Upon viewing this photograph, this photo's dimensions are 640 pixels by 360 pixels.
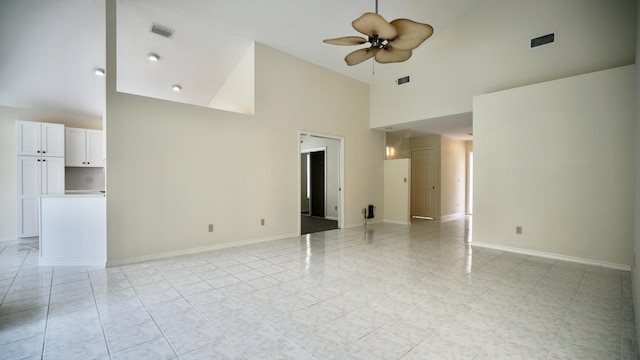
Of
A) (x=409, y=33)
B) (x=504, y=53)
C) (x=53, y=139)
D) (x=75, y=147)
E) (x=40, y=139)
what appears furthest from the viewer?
(x=75, y=147)

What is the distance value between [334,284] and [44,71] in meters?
5.66

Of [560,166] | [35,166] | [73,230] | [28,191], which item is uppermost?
[35,166]

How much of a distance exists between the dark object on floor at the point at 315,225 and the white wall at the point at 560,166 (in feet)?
10.1

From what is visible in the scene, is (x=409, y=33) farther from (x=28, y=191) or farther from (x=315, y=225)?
(x=28, y=191)

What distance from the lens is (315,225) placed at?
271 inches

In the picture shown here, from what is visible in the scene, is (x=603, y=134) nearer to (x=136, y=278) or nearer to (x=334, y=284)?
(x=334, y=284)

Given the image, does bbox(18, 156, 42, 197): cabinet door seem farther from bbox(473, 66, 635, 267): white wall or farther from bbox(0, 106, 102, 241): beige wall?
bbox(473, 66, 635, 267): white wall

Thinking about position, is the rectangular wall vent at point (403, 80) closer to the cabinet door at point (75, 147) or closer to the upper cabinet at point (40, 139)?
the cabinet door at point (75, 147)

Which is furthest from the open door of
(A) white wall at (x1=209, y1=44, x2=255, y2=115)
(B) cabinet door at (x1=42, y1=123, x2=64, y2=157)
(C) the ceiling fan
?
(B) cabinet door at (x1=42, y1=123, x2=64, y2=157)

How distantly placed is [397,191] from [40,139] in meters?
7.76

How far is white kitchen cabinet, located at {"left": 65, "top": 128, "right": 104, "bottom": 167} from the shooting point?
5848 millimetres

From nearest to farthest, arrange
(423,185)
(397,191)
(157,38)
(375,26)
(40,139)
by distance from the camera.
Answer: (375,26) → (157,38) → (40,139) → (397,191) → (423,185)

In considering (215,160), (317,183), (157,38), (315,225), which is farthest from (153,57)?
(317,183)

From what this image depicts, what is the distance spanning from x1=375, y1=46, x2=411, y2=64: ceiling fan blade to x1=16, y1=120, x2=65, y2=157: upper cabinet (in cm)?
630
